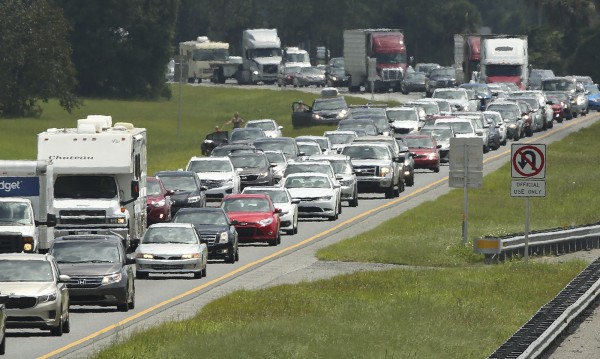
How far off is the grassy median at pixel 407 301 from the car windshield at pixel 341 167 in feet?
8.82

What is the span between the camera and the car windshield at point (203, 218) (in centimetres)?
4297

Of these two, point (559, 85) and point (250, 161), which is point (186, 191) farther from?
point (559, 85)

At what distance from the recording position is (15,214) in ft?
124

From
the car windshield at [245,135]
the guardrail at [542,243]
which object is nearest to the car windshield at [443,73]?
the car windshield at [245,135]

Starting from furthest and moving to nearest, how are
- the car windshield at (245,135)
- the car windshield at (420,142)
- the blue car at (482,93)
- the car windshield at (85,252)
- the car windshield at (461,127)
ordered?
the blue car at (482,93)
the car windshield at (461,127)
the car windshield at (245,135)
the car windshield at (420,142)
the car windshield at (85,252)

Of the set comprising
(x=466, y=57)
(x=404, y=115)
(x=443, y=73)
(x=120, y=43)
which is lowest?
(x=404, y=115)

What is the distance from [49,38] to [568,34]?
52.9m

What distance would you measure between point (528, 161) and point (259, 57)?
4345 inches

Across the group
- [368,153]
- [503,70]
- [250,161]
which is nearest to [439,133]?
[368,153]

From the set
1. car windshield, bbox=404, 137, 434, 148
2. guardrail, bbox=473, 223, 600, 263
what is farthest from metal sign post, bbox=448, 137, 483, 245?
car windshield, bbox=404, 137, 434, 148

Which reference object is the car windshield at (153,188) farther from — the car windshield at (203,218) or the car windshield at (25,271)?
the car windshield at (25,271)

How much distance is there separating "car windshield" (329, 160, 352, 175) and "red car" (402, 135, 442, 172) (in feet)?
39.1

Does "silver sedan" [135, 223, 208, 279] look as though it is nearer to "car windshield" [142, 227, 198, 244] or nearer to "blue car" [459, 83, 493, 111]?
"car windshield" [142, 227, 198, 244]

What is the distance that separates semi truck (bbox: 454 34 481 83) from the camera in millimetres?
118000
